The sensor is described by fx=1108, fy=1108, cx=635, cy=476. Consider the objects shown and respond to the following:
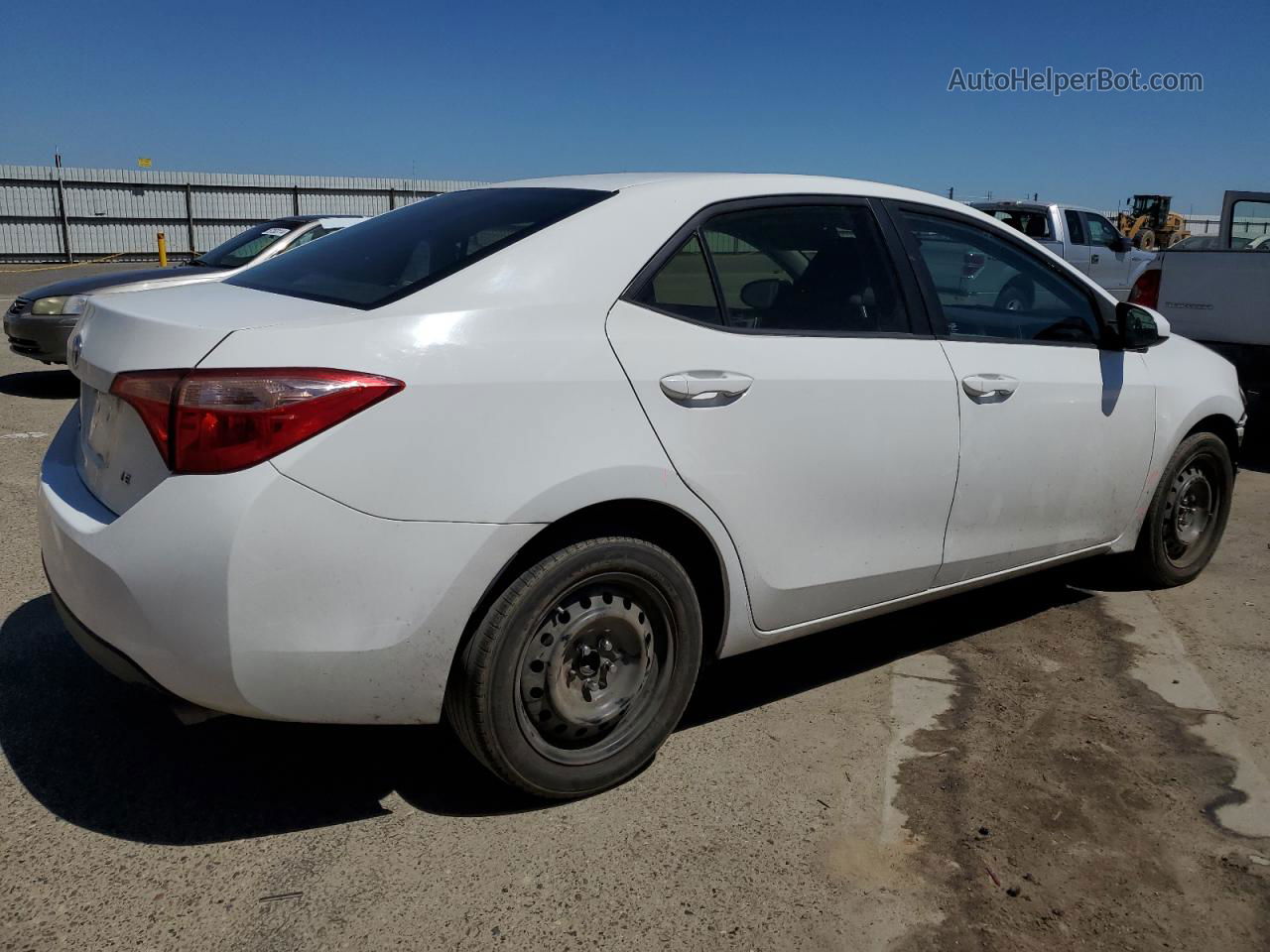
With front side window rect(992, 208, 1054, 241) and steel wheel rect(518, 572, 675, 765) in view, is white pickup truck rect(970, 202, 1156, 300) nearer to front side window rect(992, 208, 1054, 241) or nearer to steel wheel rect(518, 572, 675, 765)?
front side window rect(992, 208, 1054, 241)

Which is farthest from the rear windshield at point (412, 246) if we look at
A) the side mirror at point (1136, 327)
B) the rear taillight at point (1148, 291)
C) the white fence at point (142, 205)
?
the white fence at point (142, 205)

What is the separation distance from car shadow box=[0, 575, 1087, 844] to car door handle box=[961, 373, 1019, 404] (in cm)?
107

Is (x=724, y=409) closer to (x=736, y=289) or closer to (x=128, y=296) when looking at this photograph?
(x=736, y=289)

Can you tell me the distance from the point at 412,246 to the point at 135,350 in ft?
3.01

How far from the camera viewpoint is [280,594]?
7.93 ft

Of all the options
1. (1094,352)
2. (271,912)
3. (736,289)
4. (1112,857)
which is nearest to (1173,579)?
(1094,352)

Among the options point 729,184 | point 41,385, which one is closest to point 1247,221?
point 729,184

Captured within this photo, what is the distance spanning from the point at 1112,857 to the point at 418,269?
7.71ft

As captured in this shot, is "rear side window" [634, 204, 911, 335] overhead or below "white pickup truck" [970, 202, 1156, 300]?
below

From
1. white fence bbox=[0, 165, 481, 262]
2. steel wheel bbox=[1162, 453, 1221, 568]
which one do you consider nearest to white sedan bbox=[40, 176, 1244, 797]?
steel wheel bbox=[1162, 453, 1221, 568]

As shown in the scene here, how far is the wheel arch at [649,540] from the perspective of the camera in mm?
2701

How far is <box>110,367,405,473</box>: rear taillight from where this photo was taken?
240 centimetres

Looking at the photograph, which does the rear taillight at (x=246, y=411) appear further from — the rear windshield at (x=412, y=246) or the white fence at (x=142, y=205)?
the white fence at (x=142, y=205)

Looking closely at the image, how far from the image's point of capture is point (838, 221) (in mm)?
3596
